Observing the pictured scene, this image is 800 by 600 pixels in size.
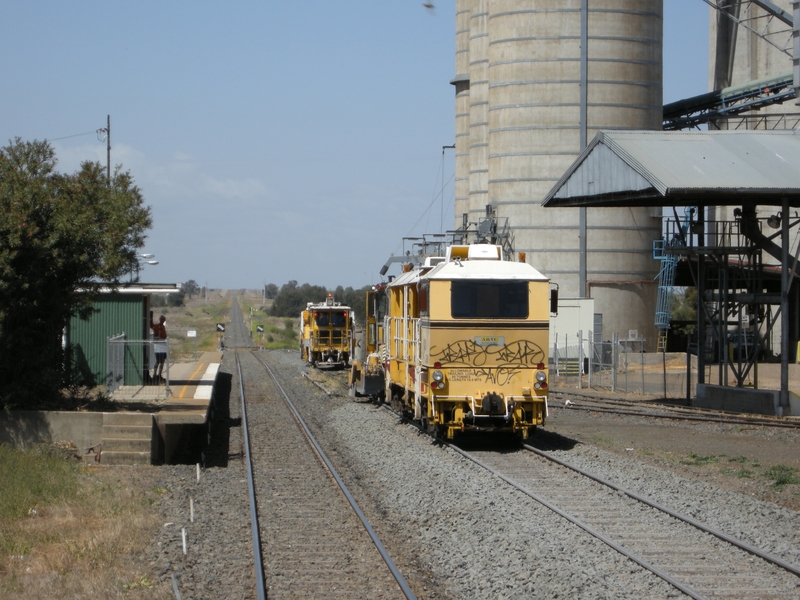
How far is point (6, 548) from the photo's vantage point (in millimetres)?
9594

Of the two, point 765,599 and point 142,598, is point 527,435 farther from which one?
point 142,598

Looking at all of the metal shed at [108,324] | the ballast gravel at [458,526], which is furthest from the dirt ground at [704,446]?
the metal shed at [108,324]

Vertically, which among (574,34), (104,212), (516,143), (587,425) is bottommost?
(587,425)

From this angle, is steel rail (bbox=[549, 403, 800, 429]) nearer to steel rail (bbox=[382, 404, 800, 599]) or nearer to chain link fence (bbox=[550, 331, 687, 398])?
chain link fence (bbox=[550, 331, 687, 398])

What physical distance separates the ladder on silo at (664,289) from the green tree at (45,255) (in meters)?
30.7

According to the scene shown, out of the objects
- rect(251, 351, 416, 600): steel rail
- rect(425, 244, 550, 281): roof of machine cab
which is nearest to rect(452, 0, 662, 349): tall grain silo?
rect(251, 351, 416, 600): steel rail

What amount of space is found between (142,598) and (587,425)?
15.4 metres

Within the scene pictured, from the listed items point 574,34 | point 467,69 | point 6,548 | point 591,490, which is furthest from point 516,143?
point 6,548

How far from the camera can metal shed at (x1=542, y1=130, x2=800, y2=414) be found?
23.3 metres

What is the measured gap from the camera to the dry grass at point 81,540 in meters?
8.25

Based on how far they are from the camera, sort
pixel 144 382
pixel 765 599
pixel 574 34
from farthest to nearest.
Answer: pixel 574 34 → pixel 144 382 → pixel 765 599

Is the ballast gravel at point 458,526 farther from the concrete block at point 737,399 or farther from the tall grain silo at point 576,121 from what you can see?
the tall grain silo at point 576,121

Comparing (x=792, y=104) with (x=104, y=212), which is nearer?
(x=104, y=212)

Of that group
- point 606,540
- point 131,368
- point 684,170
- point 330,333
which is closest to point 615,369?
point 684,170
